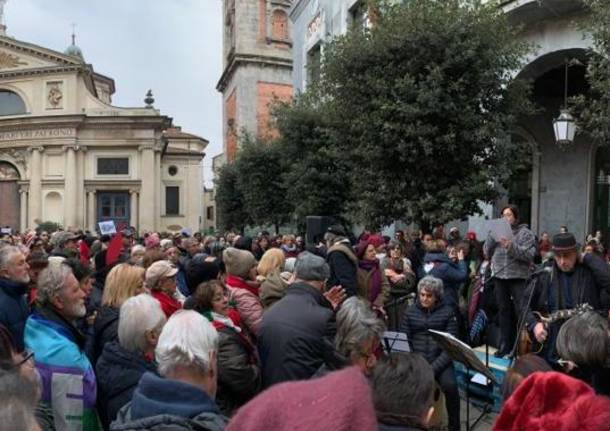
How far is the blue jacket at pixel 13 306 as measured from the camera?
469 cm

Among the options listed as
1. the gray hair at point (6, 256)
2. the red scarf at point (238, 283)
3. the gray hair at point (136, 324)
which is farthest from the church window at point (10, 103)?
the gray hair at point (136, 324)

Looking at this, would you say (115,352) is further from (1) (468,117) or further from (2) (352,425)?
(1) (468,117)

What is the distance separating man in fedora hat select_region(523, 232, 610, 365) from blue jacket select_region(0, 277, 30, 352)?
4297 mm

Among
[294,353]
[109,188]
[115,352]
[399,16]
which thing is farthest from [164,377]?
[109,188]

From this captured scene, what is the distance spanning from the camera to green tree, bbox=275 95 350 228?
2020 cm

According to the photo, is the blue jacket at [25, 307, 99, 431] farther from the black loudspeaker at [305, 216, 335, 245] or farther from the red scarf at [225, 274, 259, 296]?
the black loudspeaker at [305, 216, 335, 245]

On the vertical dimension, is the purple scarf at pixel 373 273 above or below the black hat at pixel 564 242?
below

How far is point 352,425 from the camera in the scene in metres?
1.33

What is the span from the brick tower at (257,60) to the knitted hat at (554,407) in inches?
2042

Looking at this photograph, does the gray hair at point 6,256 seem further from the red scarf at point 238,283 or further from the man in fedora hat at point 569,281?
the man in fedora hat at point 569,281

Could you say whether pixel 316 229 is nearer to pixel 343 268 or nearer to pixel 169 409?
pixel 343 268

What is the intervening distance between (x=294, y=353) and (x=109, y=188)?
156 feet

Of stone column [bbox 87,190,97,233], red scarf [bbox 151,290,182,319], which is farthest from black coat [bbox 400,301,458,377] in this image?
stone column [bbox 87,190,97,233]

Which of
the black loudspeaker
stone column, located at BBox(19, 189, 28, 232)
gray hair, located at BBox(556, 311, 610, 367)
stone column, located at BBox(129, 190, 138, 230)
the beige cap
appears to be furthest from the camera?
stone column, located at BBox(129, 190, 138, 230)
